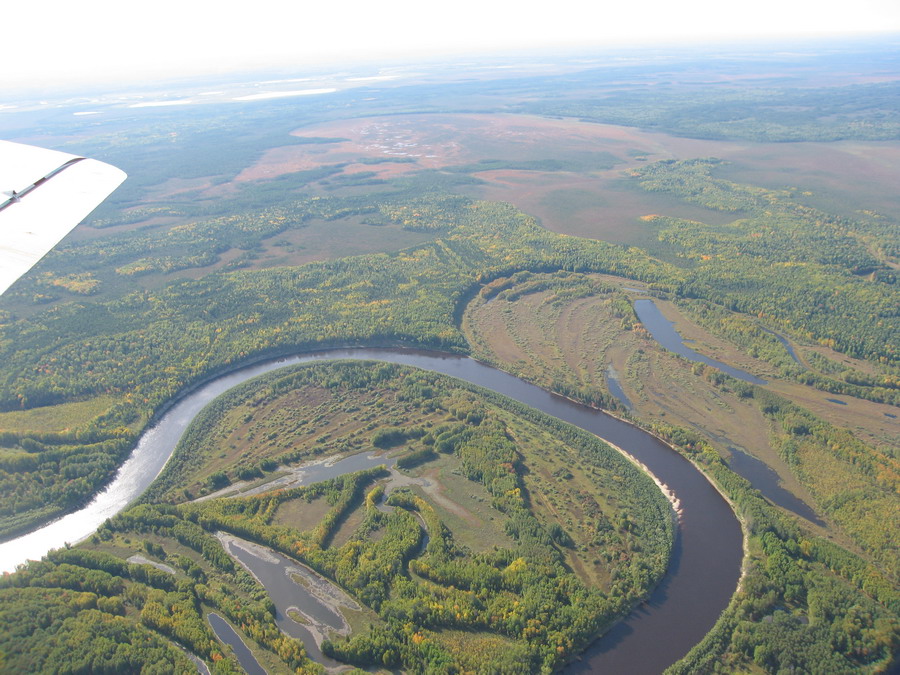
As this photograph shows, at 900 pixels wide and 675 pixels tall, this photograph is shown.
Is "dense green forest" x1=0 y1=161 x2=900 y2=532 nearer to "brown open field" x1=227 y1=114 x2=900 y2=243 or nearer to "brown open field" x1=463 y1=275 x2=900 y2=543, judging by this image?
"brown open field" x1=463 y1=275 x2=900 y2=543

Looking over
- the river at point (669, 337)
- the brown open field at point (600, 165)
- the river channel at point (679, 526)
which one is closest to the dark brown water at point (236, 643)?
the river channel at point (679, 526)

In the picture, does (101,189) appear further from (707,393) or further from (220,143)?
(220,143)

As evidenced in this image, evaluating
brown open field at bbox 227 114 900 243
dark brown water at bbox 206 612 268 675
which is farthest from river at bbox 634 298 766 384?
dark brown water at bbox 206 612 268 675

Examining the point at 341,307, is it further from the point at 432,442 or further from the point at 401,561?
the point at 401,561

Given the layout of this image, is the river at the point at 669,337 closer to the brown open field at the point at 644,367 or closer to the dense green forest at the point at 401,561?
the brown open field at the point at 644,367

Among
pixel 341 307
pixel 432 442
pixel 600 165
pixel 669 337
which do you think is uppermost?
pixel 600 165

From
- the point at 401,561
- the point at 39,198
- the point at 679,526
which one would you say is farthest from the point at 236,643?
the point at 679,526
